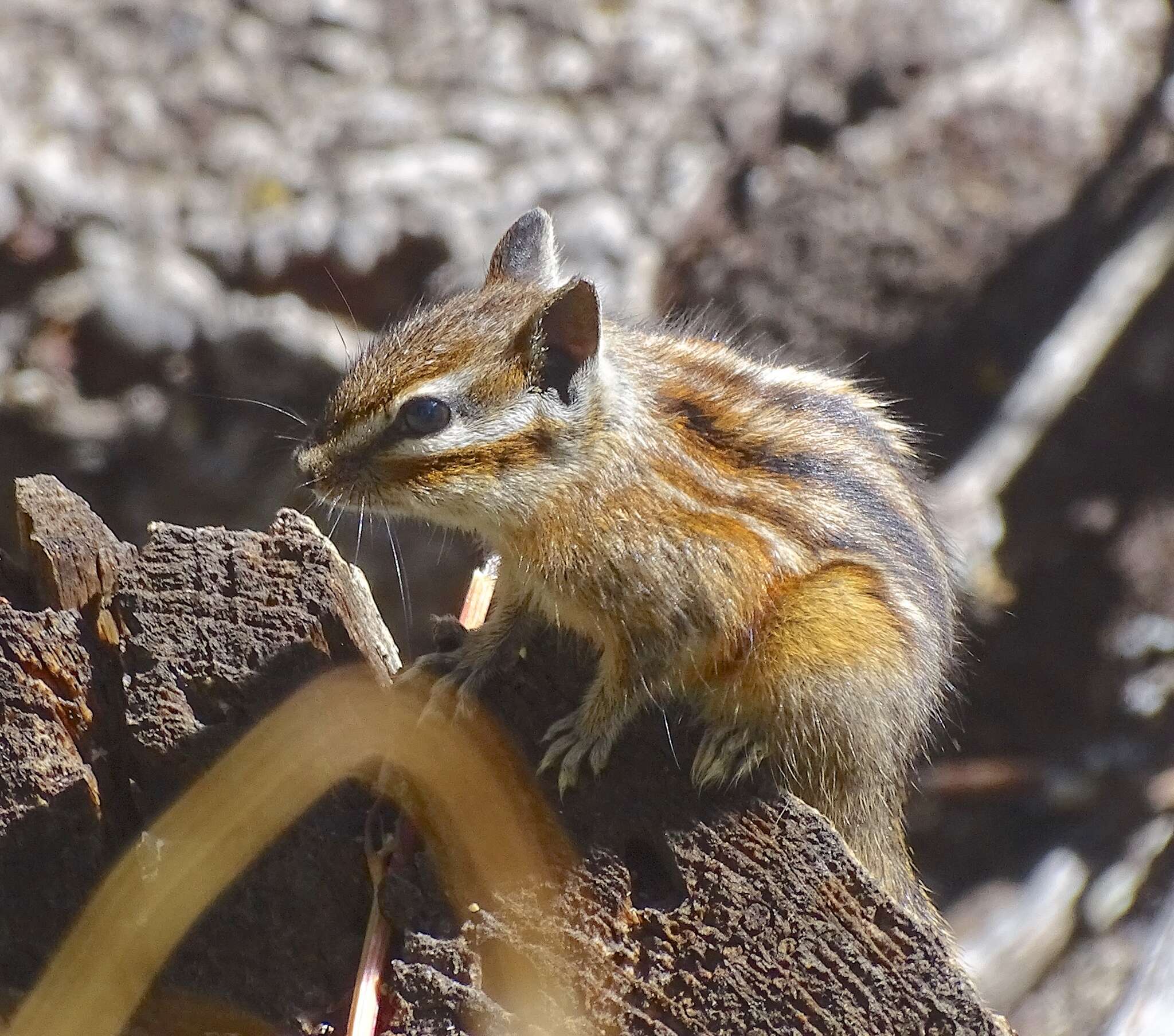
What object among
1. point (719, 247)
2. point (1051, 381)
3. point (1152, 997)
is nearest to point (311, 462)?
point (719, 247)

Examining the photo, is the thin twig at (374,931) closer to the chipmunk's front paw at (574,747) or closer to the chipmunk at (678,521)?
the chipmunk's front paw at (574,747)

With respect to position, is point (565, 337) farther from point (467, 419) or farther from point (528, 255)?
point (528, 255)

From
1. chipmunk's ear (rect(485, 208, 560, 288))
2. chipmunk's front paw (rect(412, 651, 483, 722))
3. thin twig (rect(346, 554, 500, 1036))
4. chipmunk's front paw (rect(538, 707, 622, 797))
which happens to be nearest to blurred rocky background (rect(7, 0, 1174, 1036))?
chipmunk's ear (rect(485, 208, 560, 288))

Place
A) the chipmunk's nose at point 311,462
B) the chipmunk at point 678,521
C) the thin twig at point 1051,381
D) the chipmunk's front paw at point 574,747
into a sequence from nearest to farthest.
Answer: the chipmunk's front paw at point 574,747 → the chipmunk at point 678,521 → the chipmunk's nose at point 311,462 → the thin twig at point 1051,381

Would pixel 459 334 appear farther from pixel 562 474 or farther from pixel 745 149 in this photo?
pixel 745 149

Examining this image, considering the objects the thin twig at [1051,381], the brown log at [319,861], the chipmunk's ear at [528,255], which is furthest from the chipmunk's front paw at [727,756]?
the thin twig at [1051,381]

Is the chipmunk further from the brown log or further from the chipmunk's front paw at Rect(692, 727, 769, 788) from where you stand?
the brown log
